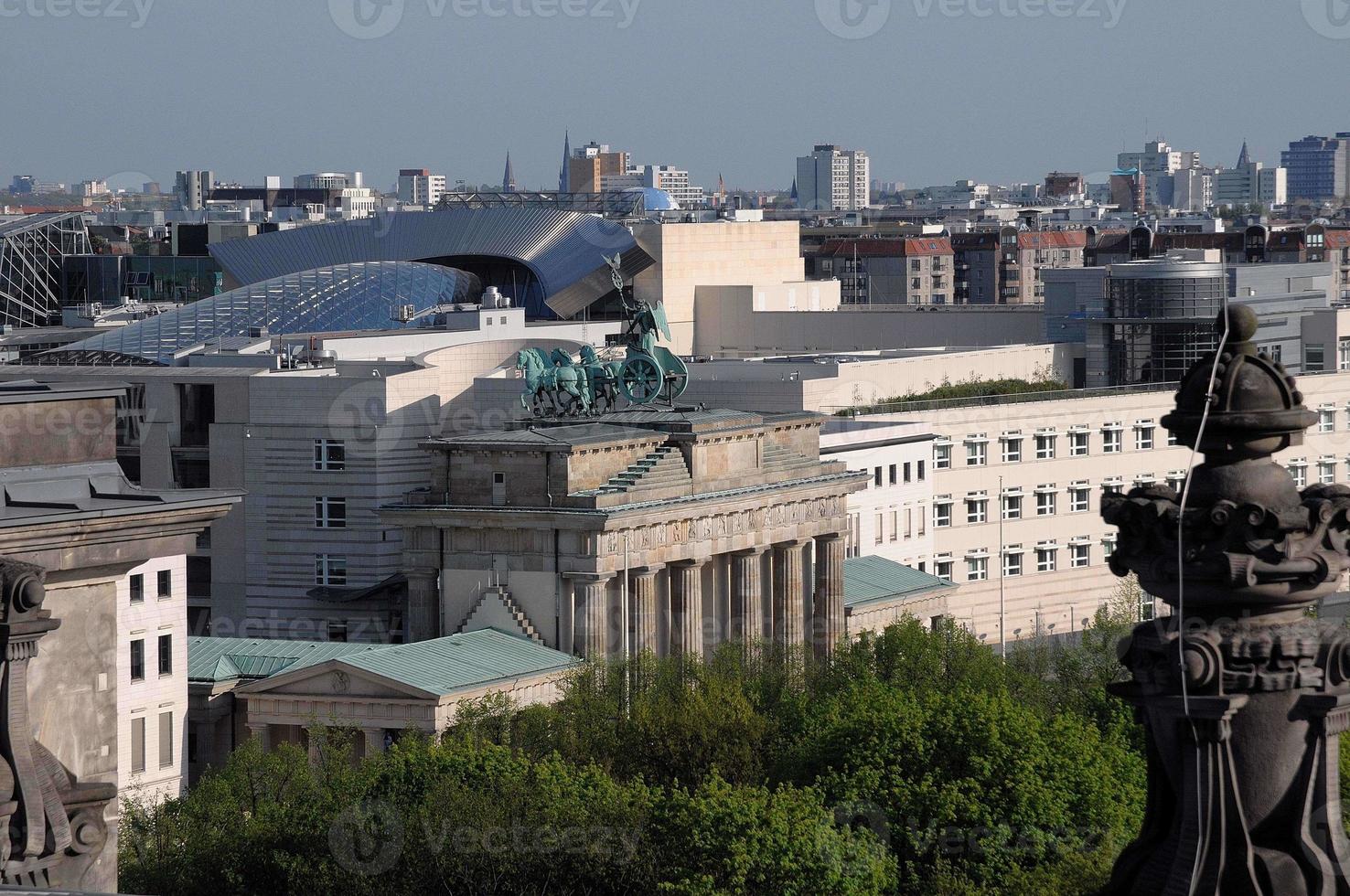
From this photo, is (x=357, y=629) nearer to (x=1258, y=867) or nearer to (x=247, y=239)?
(x=1258, y=867)

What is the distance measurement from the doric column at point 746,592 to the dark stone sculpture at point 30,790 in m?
62.2

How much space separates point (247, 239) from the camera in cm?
17325

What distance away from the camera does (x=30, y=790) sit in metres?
17.1

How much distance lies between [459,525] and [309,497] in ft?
50.5

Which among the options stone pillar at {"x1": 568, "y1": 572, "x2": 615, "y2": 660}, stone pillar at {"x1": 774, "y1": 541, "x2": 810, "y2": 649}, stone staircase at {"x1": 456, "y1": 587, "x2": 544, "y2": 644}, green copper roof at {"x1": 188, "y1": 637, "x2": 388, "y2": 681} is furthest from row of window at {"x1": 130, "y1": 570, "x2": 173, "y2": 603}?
stone pillar at {"x1": 774, "y1": 541, "x2": 810, "y2": 649}

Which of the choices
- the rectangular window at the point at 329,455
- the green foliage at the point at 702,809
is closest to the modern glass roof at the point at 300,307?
the rectangular window at the point at 329,455

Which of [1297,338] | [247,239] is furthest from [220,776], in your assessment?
[247,239]

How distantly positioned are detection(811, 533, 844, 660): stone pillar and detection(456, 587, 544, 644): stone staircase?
11095 mm

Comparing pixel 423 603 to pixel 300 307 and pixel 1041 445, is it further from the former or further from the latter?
pixel 300 307

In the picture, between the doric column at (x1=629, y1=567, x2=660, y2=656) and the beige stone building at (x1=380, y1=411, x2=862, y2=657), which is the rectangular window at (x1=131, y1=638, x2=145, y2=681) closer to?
A: the beige stone building at (x1=380, y1=411, x2=862, y2=657)

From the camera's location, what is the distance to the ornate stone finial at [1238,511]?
11984mm

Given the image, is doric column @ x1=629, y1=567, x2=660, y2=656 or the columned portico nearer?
doric column @ x1=629, y1=567, x2=660, y2=656

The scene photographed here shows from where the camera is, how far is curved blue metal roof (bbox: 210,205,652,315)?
513 ft

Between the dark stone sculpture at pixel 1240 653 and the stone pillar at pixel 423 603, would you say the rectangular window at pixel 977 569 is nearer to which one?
the stone pillar at pixel 423 603
